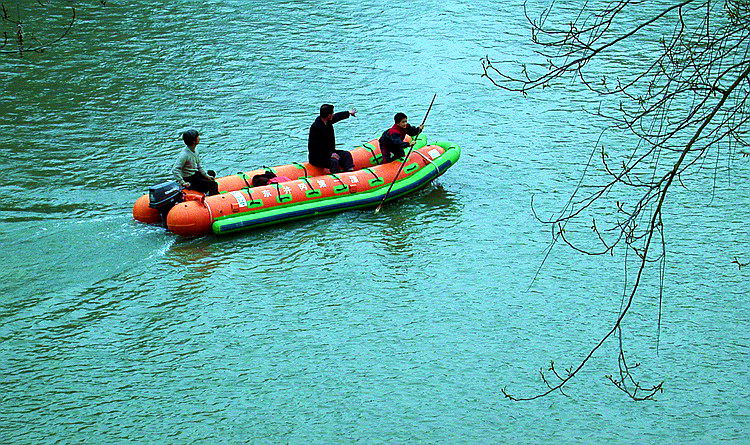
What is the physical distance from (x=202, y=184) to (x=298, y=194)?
109 centimetres

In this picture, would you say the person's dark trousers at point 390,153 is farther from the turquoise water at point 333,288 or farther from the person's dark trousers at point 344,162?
the turquoise water at point 333,288

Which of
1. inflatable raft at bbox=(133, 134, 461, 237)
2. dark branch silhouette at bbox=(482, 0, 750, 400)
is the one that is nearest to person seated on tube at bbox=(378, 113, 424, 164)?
inflatable raft at bbox=(133, 134, 461, 237)

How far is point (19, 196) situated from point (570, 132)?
292 inches

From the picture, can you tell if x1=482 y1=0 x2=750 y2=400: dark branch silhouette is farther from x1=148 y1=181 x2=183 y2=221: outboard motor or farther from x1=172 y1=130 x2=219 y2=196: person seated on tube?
x1=148 y1=181 x2=183 y2=221: outboard motor

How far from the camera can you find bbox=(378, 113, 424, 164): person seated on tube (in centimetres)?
1114

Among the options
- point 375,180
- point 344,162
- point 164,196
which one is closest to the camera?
point 164,196

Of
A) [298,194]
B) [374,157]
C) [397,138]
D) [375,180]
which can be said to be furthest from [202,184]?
[397,138]

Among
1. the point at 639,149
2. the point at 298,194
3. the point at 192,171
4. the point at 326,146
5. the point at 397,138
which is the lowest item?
the point at 639,149

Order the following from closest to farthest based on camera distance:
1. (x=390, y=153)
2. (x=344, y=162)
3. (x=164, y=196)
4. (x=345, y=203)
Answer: (x=164, y=196) < (x=345, y=203) < (x=344, y=162) < (x=390, y=153)

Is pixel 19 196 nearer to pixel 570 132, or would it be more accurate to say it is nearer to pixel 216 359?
pixel 216 359

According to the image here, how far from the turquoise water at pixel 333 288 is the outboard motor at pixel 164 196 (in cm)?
32

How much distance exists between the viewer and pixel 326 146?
35.9ft

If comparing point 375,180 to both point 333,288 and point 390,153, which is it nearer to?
point 390,153

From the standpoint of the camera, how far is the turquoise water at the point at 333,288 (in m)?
7.14
